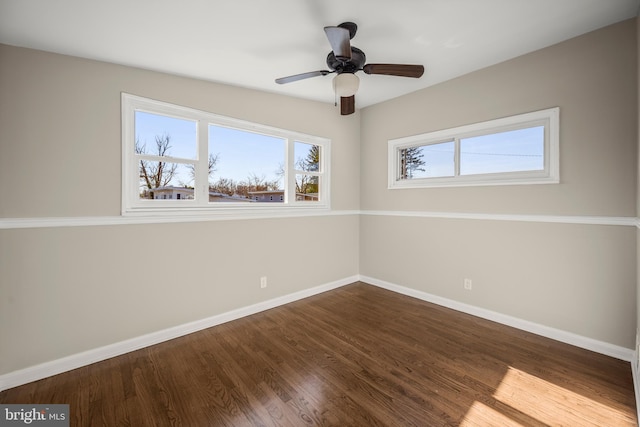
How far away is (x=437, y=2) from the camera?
1.92 m

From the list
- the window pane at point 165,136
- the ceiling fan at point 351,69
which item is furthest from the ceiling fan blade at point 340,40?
the window pane at point 165,136

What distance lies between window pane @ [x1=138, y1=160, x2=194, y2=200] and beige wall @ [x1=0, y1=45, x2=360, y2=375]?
0.75 feet

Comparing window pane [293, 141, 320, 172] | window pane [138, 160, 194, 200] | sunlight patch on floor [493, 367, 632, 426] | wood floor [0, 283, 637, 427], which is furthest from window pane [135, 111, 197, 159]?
sunlight patch on floor [493, 367, 632, 426]

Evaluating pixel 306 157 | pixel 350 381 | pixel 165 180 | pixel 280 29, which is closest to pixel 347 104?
pixel 280 29

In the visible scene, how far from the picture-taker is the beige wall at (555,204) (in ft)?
7.41

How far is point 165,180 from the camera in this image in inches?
109

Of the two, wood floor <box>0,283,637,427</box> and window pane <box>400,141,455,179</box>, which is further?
window pane <box>400,141,455,179</box>

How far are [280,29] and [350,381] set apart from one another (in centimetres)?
264

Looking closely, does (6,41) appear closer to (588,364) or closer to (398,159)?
(398,159)

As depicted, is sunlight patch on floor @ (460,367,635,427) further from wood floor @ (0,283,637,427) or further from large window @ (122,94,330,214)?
large window @ (122,94,330,214)

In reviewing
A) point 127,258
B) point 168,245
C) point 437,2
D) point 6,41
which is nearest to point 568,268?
point 437,2

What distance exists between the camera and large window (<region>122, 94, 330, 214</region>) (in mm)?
2617

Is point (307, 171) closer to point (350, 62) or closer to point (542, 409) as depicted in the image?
point (350, 62)

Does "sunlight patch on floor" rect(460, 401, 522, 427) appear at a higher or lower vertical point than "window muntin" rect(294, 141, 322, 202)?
lower
